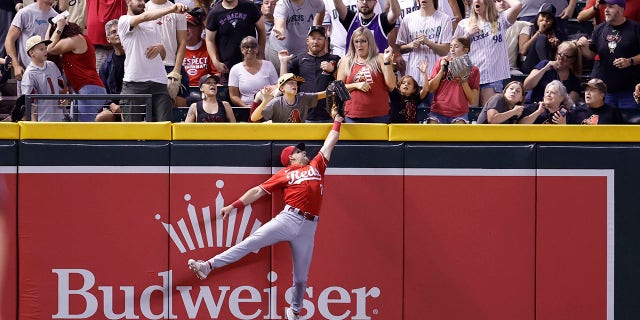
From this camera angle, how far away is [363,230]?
13.8 metres

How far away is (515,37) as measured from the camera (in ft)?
58.8

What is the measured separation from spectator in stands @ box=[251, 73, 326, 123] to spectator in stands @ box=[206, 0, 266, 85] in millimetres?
2751

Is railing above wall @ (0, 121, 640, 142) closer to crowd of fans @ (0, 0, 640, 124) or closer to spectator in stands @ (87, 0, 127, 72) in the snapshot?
crowd of fans @ (0, 0, 640, 124)

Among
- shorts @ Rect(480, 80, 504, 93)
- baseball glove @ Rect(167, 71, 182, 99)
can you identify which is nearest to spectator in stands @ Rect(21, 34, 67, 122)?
baseball glove @ Rect(167, 71, 182, 99)

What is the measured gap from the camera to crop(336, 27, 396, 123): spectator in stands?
14.9 metres

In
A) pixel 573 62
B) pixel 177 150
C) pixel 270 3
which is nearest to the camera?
pixel 177 150

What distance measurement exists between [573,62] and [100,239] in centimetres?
627

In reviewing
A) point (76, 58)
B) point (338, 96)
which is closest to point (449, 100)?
point (338, 96)

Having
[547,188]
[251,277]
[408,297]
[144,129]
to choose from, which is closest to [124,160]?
[144,129]

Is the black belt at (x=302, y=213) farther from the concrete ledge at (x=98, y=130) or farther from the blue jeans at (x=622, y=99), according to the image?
the blue jeans at (x=622, y=99)

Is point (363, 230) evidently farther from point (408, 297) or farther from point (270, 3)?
point (270, 3)

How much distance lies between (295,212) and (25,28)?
5543 mm

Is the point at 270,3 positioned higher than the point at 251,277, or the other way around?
the point at 270,3

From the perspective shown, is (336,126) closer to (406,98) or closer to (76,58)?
(406,98)
